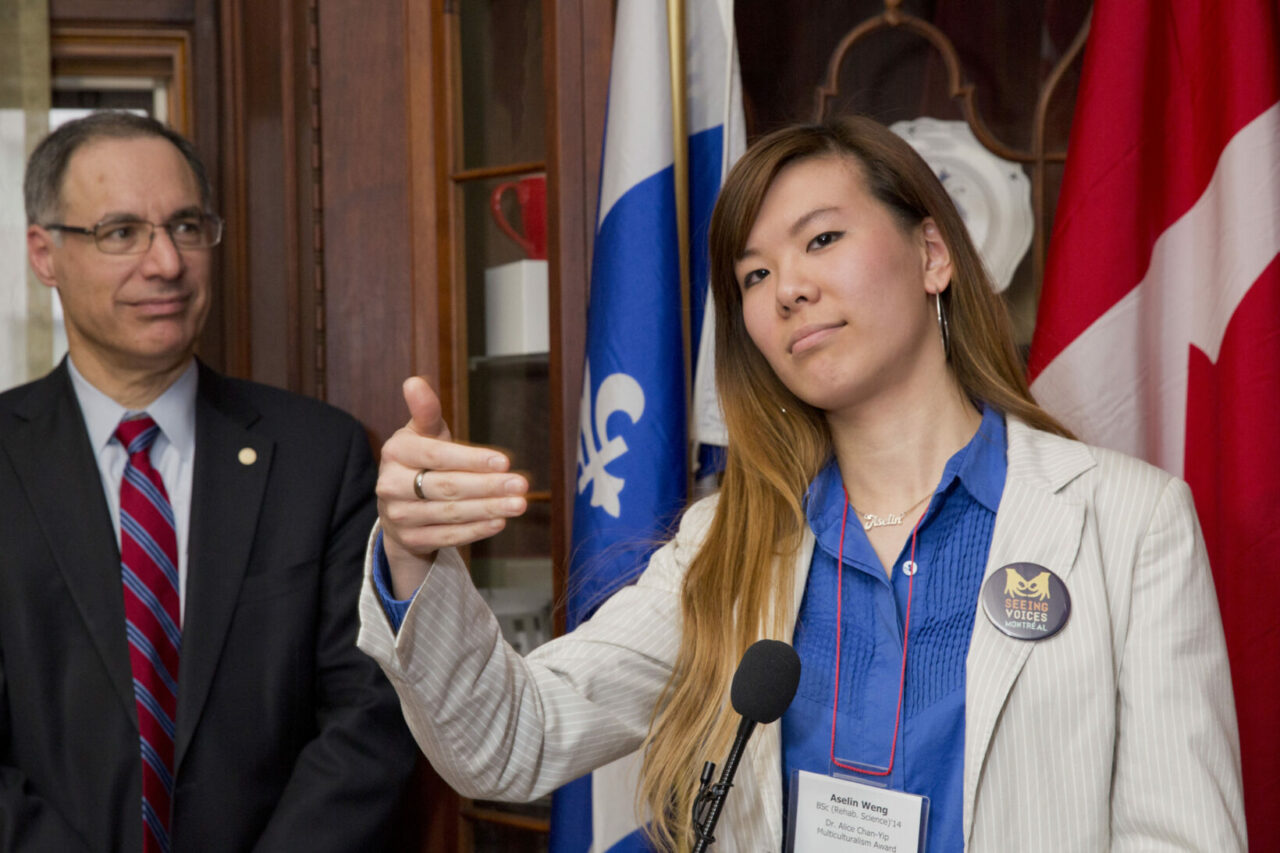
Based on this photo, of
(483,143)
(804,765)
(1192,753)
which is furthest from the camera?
(483,143)

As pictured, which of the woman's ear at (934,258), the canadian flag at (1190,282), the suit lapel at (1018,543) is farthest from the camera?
the canadian flag at (1190,282)

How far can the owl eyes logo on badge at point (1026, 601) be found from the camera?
1419 millimetres

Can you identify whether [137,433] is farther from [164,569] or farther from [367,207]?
[367,207]

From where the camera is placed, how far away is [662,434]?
7.02ft

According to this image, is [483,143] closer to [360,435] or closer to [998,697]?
[360,435]

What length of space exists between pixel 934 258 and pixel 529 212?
1.03 metres

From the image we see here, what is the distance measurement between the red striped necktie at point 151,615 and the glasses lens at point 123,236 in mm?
334

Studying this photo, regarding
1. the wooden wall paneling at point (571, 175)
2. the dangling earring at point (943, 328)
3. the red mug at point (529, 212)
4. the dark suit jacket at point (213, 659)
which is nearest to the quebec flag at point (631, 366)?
the wooden wall paneling at point (571, 175)

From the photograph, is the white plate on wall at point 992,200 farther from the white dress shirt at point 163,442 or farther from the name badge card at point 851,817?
the white dress shirt at point 163,442

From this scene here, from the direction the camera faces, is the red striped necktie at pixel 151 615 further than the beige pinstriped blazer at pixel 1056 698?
Yes

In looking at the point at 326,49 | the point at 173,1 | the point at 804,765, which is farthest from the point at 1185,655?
the point at 173,1

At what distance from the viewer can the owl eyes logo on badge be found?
1.42 m

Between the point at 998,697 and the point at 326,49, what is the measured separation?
6.44 ft

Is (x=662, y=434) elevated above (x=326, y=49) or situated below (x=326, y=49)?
below
